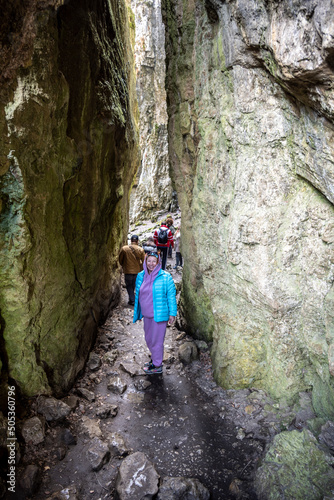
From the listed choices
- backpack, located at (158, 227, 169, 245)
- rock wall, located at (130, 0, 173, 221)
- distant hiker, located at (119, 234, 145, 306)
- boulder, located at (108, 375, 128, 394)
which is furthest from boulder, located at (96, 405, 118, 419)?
rock wall, located at (130, 0, 173, 221)

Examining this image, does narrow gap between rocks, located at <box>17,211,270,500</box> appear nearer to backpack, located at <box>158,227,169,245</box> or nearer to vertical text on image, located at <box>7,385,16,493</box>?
vertical text on image, located at <box>7,385,16,493</box>

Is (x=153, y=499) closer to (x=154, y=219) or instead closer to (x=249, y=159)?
(x=249, y=159)

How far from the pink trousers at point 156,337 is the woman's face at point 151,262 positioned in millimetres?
1014

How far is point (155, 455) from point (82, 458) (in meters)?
0.95

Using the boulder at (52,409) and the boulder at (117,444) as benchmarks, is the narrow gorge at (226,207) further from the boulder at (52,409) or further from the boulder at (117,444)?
the boulder at (117,444)

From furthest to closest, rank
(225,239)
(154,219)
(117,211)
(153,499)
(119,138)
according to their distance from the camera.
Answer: (154,219) < (117,211) < (119,138) < (225,239) < (153,499)

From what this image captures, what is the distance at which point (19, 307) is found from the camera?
13.6 ft

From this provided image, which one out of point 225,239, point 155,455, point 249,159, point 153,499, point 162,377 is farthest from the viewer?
point 162,377

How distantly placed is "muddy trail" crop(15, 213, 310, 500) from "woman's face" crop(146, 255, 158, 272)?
2.01m

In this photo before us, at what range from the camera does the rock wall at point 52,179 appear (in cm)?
379

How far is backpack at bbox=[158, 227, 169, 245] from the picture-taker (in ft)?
37.5

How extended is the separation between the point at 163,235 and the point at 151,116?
23786 mm

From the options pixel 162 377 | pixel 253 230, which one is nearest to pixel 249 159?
pixel 253 230

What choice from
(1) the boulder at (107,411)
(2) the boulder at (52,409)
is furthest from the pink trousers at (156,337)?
(2) the boulder at (52,409)
